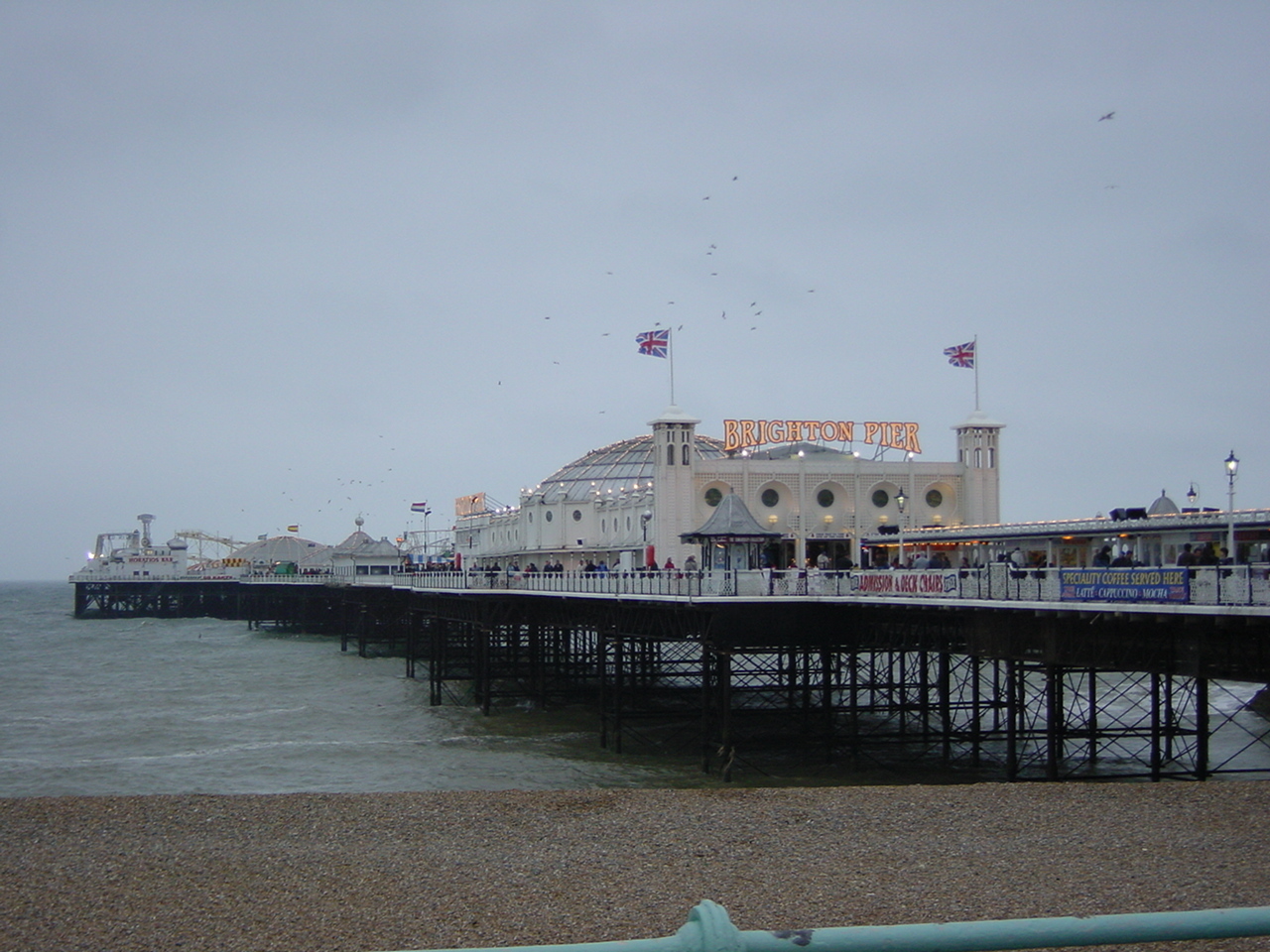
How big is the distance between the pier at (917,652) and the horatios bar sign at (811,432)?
1373 centimetres

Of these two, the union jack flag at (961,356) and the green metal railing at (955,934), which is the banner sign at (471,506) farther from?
the green metal railing at (955,934)

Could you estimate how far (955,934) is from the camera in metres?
2.49

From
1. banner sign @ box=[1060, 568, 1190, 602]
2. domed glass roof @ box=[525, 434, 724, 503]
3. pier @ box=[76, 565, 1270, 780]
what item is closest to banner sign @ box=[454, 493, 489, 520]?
domed glass roof @ box=[525, 434, 724, 503]

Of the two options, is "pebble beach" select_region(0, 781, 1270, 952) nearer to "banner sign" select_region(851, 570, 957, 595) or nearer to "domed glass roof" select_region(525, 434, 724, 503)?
"banner sign" select_region(851, 570, 957, 595)

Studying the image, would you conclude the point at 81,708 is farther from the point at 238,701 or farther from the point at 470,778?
the point at 470,778

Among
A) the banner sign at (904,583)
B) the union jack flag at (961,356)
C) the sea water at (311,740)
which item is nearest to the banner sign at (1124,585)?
the banner sign at (904,583)

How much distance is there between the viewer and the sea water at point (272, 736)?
1211 inches

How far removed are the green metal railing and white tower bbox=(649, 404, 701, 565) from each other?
183 ft

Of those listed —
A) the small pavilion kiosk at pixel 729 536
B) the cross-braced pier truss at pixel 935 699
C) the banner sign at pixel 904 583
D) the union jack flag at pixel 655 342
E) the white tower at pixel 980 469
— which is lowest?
the cross-braced pier truss at pixel 935 699

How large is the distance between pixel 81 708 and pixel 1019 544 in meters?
35.3

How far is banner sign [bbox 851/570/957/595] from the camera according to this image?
27094mm

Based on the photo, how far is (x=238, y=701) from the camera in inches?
1954

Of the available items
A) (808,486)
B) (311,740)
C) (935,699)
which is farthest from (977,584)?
(808,486)

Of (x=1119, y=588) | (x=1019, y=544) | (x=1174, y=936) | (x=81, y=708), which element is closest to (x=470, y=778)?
(x=1119, y=588)
